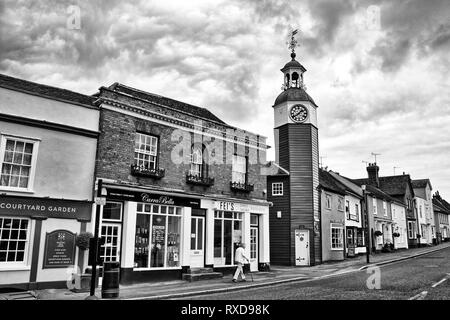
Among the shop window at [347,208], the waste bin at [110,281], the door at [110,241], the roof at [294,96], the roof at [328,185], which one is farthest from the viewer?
the shop window at [347,208]

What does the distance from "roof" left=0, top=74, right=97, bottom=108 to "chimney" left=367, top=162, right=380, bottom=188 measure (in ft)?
137

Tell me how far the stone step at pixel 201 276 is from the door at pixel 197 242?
740 mm

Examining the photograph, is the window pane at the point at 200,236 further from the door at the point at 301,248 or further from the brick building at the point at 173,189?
the door at the point at 301,248

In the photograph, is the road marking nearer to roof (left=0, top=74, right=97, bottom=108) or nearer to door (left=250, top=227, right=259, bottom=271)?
door (left=250, top=227, right=259, bottom=271)

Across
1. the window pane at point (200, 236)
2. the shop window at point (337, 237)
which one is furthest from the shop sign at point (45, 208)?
the shop window at point (337, 237)

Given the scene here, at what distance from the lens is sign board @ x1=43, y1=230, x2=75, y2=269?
14.0 metres

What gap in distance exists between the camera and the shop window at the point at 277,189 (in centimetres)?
2806

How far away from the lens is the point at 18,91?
14.1 metres

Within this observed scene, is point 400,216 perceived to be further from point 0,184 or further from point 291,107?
point 0,184

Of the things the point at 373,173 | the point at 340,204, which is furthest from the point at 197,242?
the point at 373,173

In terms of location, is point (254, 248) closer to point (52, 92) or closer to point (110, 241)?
point (110, 241)

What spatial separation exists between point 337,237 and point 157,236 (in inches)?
732

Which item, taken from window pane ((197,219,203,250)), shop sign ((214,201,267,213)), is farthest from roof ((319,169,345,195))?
window pane ((197,219,203,250))
